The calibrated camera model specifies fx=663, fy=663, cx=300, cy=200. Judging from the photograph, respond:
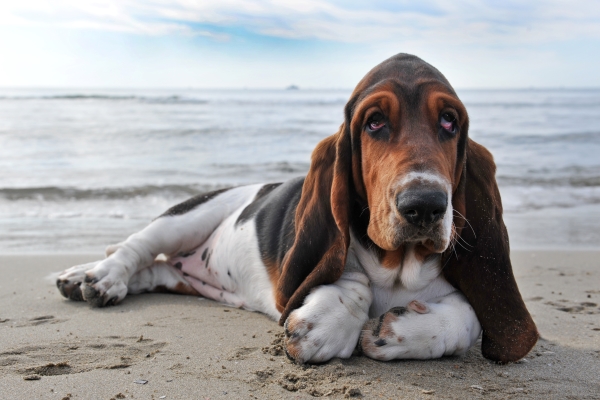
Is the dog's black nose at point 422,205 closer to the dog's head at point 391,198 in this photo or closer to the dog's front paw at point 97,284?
the dog's head at point 391,198

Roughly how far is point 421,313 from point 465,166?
764 mm

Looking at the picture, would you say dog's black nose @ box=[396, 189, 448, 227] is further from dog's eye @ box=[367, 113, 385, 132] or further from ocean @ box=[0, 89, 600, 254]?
ocean @ box=[0, 89, 600, 254]

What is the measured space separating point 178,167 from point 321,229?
9399mm

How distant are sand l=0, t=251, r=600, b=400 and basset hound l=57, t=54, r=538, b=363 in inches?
5.0

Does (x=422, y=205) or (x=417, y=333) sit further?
(x=417, y=333)

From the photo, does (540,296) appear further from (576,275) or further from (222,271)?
(222,271)

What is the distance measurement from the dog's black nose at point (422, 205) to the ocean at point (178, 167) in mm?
4505

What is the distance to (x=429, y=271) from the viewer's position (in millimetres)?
3180

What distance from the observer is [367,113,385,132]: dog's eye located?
3.01 metres

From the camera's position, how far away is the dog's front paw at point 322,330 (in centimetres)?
286

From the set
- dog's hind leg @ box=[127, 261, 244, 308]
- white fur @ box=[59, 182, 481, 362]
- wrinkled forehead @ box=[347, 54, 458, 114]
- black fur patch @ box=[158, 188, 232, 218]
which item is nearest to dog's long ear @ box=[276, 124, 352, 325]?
white fur @ box=[59, 182, 481, 362]

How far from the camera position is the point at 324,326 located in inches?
114

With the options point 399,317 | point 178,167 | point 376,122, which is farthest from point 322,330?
point 178,167

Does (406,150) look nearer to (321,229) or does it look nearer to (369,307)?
(321,229)
